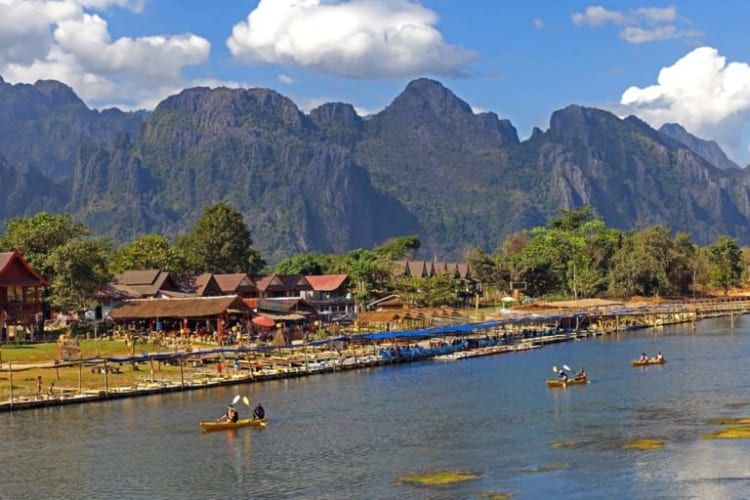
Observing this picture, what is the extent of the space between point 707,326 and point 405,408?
283 feet

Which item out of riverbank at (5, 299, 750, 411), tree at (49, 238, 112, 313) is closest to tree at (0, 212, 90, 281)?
tree at (49, 238, 112, 313)

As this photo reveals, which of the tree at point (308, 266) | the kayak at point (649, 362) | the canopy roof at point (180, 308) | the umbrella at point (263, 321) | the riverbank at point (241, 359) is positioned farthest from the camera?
the tree at point (308, 266)

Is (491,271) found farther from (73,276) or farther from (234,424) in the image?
(234,424)

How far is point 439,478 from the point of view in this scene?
46.9 m

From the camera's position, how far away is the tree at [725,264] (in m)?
189

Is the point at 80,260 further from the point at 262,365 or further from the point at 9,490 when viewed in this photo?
the point at 9,490

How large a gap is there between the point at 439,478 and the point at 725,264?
158249 mm

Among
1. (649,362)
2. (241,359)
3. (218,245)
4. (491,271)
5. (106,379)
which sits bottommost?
(649,362)

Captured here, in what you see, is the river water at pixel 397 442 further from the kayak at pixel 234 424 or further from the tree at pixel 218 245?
the tree at pixel 218 245

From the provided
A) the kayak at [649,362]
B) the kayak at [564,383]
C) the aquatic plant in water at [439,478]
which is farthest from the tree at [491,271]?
the aquatic plant in water at [439,478]

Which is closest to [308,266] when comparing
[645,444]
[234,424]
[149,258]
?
[149,258]

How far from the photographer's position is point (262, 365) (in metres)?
87.7

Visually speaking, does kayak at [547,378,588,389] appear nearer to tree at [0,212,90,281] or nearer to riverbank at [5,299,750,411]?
riverbank at [5,299,750,411]

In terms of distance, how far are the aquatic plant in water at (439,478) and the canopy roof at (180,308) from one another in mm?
54710
